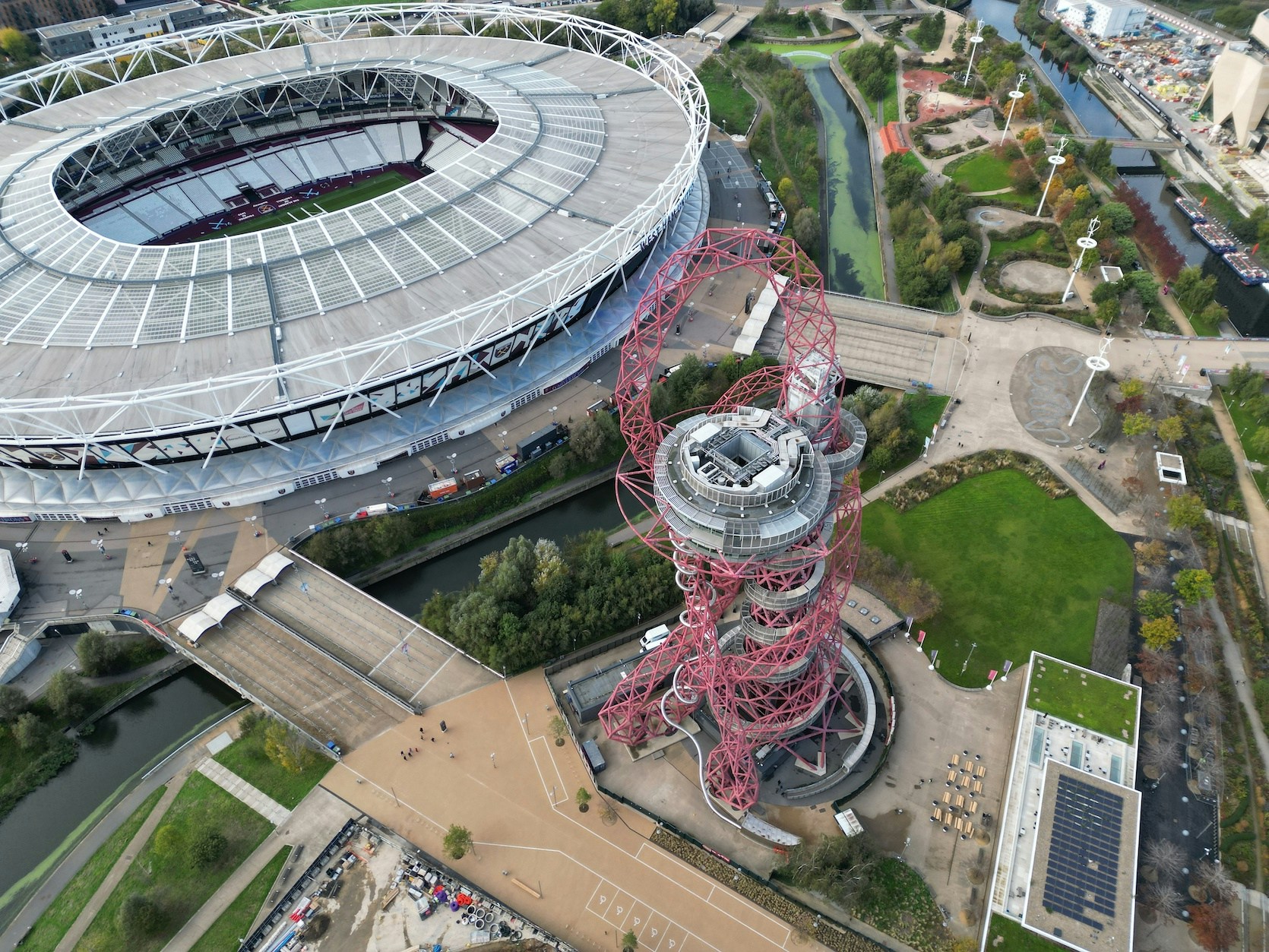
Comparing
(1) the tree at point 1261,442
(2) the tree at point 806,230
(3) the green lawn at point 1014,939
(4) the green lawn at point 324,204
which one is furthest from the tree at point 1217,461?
(4) the green lawn at point 324,204

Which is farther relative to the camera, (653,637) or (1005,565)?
(1005,565)

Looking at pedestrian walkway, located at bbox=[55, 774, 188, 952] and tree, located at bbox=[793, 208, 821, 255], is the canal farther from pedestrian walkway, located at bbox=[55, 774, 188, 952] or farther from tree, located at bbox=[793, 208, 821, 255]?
tree, located at bbox=[793, 208, 821, 255]

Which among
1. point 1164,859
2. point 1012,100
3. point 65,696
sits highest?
point 1012,100

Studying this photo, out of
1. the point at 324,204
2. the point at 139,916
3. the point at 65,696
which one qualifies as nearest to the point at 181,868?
the point at 139,916

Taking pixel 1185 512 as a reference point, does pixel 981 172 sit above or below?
above

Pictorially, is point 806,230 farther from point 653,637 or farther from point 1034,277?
point 653,637

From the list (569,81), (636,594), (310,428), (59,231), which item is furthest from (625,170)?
(59,231)
